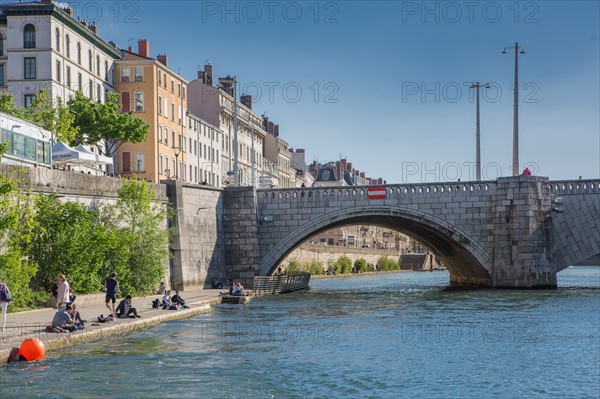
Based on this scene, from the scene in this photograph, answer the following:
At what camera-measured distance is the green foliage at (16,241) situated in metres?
29.2

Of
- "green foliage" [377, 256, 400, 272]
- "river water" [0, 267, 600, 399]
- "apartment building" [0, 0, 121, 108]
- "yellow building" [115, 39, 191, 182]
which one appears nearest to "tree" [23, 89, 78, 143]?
"apartment building" [0, 0, 121, 108]

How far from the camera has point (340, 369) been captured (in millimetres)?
23266

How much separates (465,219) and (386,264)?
233ft

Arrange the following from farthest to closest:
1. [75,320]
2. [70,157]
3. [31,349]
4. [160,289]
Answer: [160,289] < [70,157] < [75,320] < [31,349]

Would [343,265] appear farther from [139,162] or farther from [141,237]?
[141,237]

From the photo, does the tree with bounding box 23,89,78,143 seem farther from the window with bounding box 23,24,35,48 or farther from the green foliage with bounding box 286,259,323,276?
the green foliage with bounding box 286,259,323,276

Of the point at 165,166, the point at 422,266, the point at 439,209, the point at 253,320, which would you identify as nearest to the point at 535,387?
the point at 253,320

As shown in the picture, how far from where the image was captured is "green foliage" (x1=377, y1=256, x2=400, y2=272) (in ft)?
401

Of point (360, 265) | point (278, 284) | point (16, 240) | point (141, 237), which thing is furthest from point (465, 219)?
point (360, 265)

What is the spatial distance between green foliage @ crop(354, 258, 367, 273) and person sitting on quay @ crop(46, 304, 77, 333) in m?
84.8

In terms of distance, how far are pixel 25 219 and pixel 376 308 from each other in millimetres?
17250

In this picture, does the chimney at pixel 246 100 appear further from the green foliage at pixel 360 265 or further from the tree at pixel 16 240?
the tree at pixel 16 240

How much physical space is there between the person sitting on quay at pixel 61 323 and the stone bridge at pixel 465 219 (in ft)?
95.9

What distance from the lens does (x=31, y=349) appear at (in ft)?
70.7
